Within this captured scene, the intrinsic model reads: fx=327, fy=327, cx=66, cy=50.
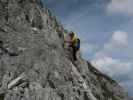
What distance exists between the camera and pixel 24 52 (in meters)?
46.0

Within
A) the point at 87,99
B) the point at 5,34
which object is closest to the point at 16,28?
the point at 5,34

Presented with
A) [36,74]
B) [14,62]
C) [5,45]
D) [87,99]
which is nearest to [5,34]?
[5,45]

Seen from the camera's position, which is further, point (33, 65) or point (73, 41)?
point (33, 65)

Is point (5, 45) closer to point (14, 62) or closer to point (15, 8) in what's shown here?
point (14, 62)

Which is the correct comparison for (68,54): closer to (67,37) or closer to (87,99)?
(67,37)

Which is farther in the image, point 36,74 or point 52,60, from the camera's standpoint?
point 52,60

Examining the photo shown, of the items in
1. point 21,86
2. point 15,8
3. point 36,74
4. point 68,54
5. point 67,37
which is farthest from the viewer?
point 15,8

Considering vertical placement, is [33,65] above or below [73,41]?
below

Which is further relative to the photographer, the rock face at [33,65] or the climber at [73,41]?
the climber at [73,41]

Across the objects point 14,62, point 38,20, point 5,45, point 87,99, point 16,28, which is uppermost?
point 38,20

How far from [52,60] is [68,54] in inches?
138

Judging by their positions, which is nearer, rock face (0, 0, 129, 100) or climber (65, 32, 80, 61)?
rock face (0, 0, 129, 100)

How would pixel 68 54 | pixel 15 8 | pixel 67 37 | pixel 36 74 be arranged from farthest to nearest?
pixel 15 8, pixel 68 54, pixel 67 37, pixel 36 74

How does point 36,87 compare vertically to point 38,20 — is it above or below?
below
